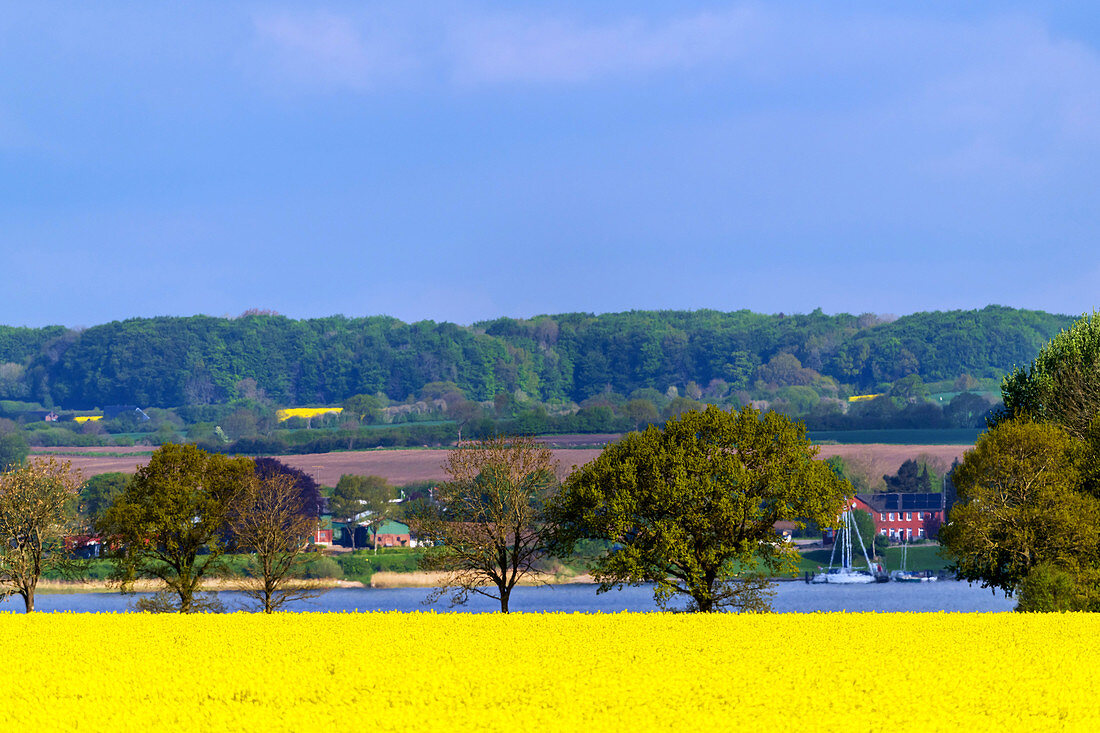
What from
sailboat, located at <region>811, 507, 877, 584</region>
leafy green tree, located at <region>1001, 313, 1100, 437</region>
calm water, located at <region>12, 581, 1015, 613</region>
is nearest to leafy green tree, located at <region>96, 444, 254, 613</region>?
calm water, located at <region>12, 581, 1015, 613</region>

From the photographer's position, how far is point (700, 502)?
5950cm

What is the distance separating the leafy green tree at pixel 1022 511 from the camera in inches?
2303

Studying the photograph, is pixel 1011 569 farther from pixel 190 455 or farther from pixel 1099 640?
pixel 190 455

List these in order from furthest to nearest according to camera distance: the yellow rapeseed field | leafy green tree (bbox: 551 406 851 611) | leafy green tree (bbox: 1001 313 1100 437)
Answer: leafy green tree (bbox: 1001 313 1100 437) → leafy green tree (bbox: 551 406 851 611) → the yellow rapeseed field

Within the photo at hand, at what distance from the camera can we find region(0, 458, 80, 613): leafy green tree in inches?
2432

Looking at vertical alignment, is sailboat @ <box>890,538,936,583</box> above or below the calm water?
below

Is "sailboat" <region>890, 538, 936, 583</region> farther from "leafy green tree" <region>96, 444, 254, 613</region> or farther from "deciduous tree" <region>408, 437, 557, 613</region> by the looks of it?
"leafy green tree" <region>96, 444, 254, 613</region>

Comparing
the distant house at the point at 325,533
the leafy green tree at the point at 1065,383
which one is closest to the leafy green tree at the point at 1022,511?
the leafy green tree at the point at 1065,383

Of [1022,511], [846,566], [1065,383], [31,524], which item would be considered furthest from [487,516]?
[846,566]

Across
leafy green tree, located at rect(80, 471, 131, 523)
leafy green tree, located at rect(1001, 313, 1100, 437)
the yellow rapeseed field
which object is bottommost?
leafy green tree, located at rect(80, 471, 131, 523)

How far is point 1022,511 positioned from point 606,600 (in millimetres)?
65878

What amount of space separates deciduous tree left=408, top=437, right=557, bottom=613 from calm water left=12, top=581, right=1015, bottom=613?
33008 mm

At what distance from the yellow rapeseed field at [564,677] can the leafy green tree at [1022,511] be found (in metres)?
23.0

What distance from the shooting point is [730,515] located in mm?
58094
